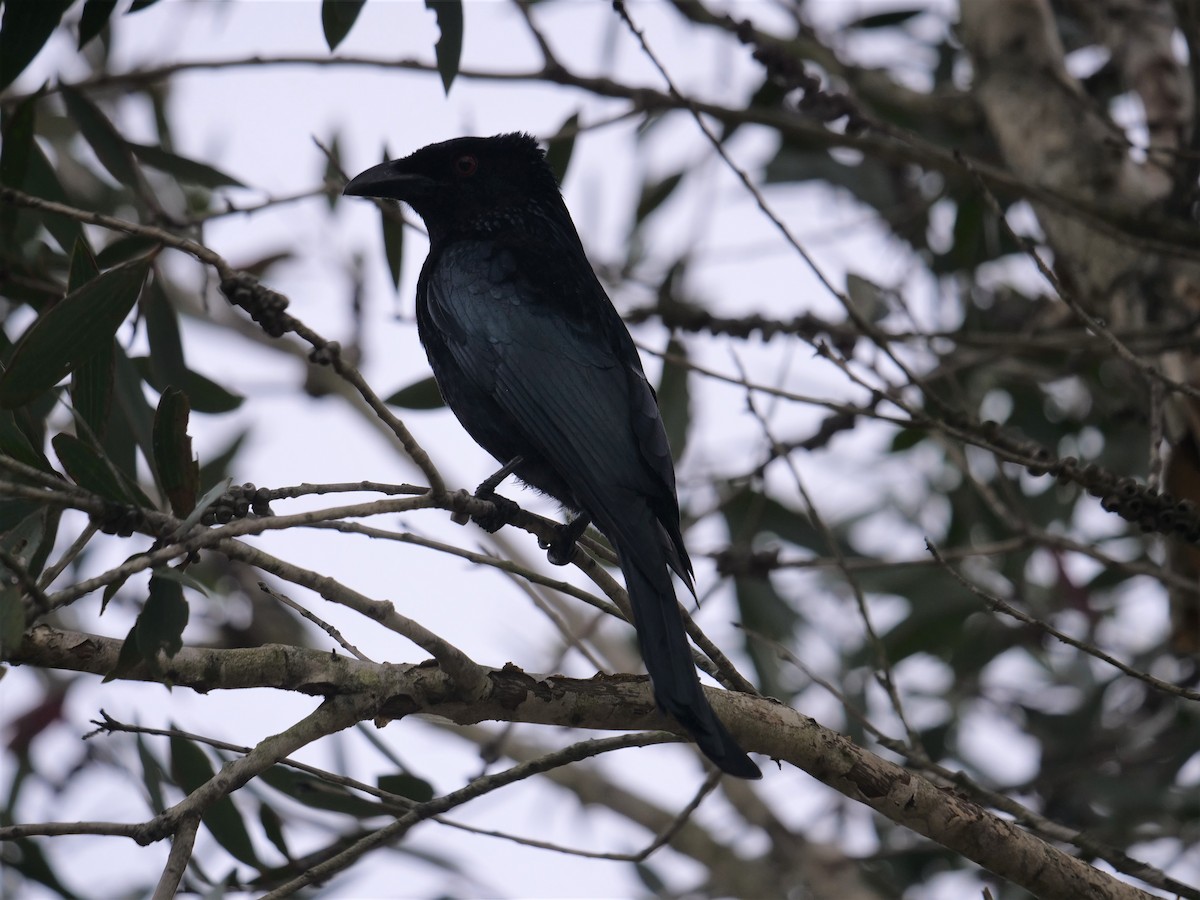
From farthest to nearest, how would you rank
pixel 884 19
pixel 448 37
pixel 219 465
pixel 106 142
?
pixel 884 19
pixel 219 465
pixel 106 142
pixel 448 37

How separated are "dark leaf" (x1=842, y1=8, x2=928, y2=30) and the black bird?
7.04ft

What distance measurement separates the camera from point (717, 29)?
559 cm

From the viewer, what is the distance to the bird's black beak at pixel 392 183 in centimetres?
474

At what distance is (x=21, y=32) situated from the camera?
352 cm

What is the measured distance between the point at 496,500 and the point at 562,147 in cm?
196

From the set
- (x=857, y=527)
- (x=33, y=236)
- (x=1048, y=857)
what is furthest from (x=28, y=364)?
(x=857, y=527)

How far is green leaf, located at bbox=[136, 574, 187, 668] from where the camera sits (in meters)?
2.36

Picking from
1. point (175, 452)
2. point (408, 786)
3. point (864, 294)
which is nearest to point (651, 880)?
point (408, 786)

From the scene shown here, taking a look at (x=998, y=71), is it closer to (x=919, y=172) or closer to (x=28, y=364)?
(x=919, y=172)

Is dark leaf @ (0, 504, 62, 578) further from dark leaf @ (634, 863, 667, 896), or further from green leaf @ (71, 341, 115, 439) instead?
dark leaf @ (634, 863, 667, 896)

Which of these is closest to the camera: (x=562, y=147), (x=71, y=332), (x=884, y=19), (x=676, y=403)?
(x=71, y=332)

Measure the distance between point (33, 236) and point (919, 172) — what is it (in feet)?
13.7


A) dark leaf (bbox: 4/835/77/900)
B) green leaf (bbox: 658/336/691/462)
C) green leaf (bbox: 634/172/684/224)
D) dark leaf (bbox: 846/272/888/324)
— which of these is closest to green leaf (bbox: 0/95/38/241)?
dark leaf (bbox: 4/835/77/900)

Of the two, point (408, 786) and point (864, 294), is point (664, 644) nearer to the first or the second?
point (408, 786)
